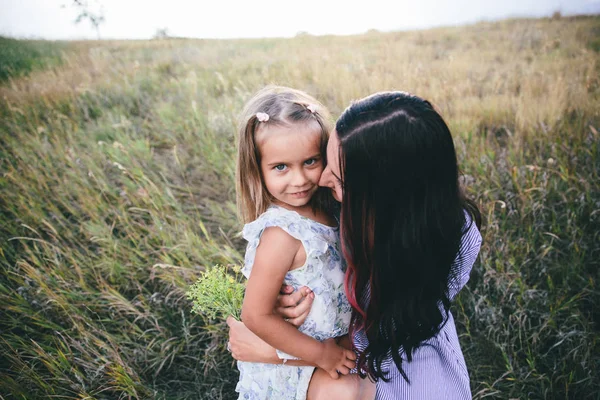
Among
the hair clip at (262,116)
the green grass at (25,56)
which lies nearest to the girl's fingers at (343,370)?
the hair clip at (262,116)

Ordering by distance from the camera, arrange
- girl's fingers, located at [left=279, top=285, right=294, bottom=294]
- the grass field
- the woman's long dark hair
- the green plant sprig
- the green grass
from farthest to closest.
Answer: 1. the green grass
2. the grass field
3. the green plant sprig
4. girl's fingers, located at [left=279, top=285, right=294, bottom=294]
5. the woman's long dark hair

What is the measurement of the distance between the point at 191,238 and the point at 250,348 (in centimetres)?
119

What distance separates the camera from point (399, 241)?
1.25m

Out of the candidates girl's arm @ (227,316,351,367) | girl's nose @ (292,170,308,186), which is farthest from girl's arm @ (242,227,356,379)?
girl's nose @ (292,170,308,186)

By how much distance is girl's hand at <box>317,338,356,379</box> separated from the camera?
135 cm

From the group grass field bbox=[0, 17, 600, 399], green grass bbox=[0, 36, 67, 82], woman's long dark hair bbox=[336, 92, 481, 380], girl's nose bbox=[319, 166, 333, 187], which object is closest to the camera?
woman's long dark hair bbox=[336, 92, 481, 380]

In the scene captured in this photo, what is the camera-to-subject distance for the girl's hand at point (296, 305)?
133cm

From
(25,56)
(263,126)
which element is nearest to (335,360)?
(263,126)

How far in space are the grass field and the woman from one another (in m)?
0.61

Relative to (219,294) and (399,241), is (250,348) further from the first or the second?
(399,241)

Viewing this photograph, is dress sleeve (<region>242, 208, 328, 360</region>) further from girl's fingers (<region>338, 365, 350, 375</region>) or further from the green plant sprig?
the green plant sprig

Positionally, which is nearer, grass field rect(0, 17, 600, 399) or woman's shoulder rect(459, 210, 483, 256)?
woman's shoulder rect(459, 210, 483, 256)

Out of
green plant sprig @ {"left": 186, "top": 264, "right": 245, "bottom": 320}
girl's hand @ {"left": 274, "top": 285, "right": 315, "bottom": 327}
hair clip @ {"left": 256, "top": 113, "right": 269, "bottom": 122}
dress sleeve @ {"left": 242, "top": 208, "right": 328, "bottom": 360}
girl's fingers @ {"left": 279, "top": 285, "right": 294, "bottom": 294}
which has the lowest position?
green plant sprig @ {"left": 186, "top": 264, "right": 245, "bottom": 320}

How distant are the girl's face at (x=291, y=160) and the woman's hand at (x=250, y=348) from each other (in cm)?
65
